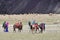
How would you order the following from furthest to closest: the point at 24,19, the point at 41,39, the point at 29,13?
the point at 29,13 < the point at 24,19 < the point at 41,39

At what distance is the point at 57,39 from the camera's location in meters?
22.1

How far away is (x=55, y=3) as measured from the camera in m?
56.6

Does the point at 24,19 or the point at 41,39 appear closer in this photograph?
the point at 41,39

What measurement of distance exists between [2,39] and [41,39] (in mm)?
2933

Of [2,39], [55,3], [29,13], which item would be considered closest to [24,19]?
[29,13]

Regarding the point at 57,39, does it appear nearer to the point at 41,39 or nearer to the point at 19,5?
the point at 41,39

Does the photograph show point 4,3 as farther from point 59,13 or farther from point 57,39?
point 57,39

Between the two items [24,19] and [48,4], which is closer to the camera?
[24,19]

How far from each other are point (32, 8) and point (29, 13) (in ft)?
4.13

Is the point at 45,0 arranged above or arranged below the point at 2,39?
above

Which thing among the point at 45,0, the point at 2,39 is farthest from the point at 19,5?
the point at 2,39

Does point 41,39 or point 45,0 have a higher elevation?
point 45,0

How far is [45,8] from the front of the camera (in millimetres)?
55500

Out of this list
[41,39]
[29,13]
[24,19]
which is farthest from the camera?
[29,13]
